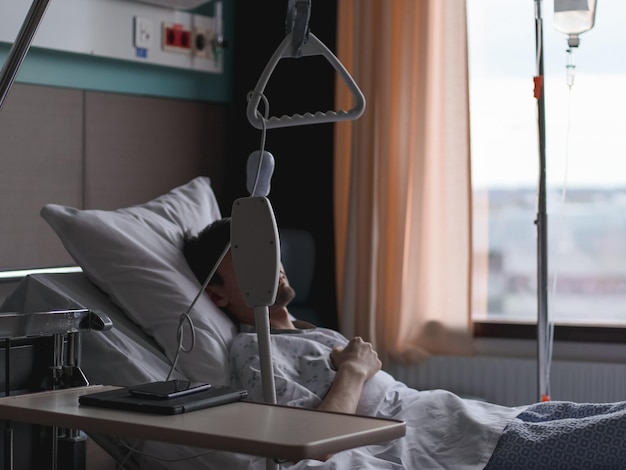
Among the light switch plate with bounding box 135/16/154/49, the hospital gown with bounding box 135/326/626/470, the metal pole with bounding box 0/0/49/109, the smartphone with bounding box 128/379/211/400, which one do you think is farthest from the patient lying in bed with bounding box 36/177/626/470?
the light switch plate with bounding box 135/16/154/49

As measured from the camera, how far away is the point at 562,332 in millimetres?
3152

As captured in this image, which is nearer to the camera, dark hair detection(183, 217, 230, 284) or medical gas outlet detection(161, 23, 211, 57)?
dark hair detection(183, 217, 230, 284)

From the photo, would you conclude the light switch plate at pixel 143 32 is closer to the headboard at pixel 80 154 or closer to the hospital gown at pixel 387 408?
the headboard at pixel 80 154

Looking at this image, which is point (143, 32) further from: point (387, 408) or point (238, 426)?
point (238, 426)

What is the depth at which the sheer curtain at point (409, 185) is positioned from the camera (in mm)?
3180

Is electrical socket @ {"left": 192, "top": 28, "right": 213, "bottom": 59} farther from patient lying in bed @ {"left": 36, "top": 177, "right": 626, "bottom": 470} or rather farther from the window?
patient lying in bed @ {"left": 36, "top": 177, "right": 626, "bottom": 470}

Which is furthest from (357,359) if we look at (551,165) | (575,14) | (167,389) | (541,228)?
(551,165)

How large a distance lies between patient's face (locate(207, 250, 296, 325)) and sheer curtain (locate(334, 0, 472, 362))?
1.07 metres

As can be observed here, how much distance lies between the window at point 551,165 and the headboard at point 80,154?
1084 mm

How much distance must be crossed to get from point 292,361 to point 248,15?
188 cm

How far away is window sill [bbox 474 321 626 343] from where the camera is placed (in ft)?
10.2

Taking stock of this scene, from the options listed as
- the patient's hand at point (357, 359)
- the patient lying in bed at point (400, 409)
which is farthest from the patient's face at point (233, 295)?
the patient's hand at point (357, 359)

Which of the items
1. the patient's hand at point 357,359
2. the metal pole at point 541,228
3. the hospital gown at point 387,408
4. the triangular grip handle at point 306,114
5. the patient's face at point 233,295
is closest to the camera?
the triangular grip handle at point 306,114

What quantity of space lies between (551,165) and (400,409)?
140 centimetres
